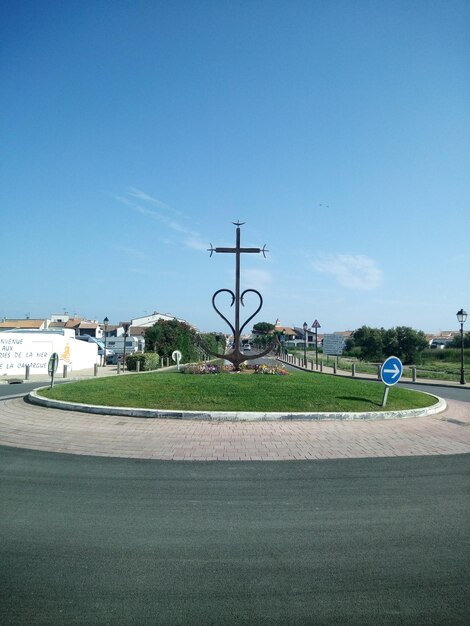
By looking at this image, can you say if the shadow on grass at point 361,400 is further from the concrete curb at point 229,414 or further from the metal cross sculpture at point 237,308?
the metal cross sculpture at point 237,308

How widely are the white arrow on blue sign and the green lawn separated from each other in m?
0.66

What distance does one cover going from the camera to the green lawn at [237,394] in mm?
10422

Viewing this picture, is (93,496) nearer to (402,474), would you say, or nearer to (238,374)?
(402,474)

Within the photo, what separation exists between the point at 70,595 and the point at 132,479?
2569mm

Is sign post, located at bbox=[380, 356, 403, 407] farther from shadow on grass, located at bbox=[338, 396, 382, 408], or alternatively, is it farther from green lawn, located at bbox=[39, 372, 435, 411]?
green lawn, located at bbox=[39, 372, 435, 411]

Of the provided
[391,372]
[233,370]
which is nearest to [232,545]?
[391,372]

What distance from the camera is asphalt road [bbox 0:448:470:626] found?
2.95 metres

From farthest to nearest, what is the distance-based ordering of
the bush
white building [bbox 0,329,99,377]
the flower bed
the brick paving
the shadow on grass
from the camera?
the bush < white building [bbox 0,329,99,377] < the flower bed < the shadow on grass < the brick paving

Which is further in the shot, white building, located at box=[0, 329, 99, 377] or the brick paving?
white building, located at box=[0, 329, 99, 377]

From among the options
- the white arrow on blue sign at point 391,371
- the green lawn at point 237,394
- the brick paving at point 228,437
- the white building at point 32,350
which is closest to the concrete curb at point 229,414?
the brick paving at point 228,437

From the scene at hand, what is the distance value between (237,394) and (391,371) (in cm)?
388

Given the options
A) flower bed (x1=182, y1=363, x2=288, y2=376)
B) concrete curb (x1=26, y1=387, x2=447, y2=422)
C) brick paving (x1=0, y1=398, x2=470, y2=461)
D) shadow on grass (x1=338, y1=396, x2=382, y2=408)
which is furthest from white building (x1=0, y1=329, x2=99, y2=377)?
shadow on grass (x1=338, y1=396, x2=382, y2=408)

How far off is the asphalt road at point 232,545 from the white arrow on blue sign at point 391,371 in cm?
483

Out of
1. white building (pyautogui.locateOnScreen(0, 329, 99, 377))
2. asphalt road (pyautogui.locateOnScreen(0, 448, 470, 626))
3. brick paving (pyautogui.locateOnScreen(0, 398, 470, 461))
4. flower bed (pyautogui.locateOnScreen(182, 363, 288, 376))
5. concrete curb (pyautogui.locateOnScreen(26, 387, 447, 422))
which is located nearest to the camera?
asphalt road (pyautogui.locateOnScreen(0, 448, 470, 626))
